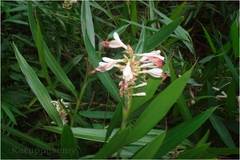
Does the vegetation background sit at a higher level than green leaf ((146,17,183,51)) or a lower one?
lower

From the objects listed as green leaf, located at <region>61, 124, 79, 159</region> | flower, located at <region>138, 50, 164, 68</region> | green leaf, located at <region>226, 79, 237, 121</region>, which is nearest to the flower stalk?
flower, located at <region>138, 50, 164, 68</region>

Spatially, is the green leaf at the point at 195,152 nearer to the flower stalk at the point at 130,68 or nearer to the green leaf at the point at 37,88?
the flower stalk at the point at 130,68

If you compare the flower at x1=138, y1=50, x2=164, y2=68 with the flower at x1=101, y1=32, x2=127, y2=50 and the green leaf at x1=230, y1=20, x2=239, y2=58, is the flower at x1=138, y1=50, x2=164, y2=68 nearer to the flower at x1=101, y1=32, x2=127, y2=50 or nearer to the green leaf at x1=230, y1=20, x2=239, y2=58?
the flower at x1=101, y1=32, x2=127, y2=50

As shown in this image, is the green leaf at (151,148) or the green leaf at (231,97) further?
the green leaf at (231,97)

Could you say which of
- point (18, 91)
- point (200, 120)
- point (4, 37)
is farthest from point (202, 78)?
point (4, 37)

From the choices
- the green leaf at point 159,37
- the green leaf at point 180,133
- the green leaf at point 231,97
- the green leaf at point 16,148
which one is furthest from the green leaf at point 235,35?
the green leaf at point 16,148

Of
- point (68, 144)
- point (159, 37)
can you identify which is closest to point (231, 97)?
point (159, 37)

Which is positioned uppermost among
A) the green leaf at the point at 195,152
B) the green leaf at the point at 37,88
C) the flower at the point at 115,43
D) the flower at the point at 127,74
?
the flower at the point at 115,43
